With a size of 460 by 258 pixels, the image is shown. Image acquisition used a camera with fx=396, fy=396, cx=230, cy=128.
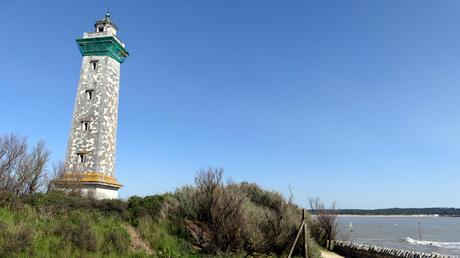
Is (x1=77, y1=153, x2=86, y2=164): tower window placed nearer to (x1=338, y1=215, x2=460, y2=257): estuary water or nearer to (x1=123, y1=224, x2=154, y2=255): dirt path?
(x1=123, y1=224, x2=154, y2=255): dirt path

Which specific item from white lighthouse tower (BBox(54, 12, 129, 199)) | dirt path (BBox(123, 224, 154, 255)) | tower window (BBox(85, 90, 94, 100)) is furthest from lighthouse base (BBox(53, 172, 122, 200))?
dirt path (BBox(123, 224, 154, 255))

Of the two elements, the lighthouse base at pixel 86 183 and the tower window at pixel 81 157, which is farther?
the tower window at pixel 81 157

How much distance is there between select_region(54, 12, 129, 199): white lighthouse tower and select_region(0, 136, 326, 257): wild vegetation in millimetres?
4508

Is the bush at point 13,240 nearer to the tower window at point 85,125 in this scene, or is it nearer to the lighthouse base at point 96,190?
the lighthouse base at point 96,190

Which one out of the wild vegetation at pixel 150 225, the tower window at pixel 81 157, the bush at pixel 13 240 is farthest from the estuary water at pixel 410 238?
the bush at pixel 13 240

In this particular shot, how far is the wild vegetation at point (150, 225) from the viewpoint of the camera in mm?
10062

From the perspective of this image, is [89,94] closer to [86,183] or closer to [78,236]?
[86,183]

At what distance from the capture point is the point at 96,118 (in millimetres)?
22453

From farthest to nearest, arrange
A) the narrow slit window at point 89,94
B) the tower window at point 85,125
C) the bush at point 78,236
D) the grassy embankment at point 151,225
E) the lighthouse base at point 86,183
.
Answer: the narrow slit window at point 89,94 < the tower window at point 85,125 < the lighthouse base at point 86,183 < the bush at point 78,236 < the grassy embankment at point 151,225

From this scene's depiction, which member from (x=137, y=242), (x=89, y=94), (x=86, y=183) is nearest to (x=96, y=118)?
(x=89, y=94)

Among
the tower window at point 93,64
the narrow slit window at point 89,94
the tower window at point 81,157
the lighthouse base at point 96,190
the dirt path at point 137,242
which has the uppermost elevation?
the tower window at point 93,64

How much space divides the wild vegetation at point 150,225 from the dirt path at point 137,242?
0.04 m

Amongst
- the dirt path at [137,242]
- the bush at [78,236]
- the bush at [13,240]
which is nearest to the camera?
the bush at [13,240]

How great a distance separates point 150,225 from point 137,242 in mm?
1439
